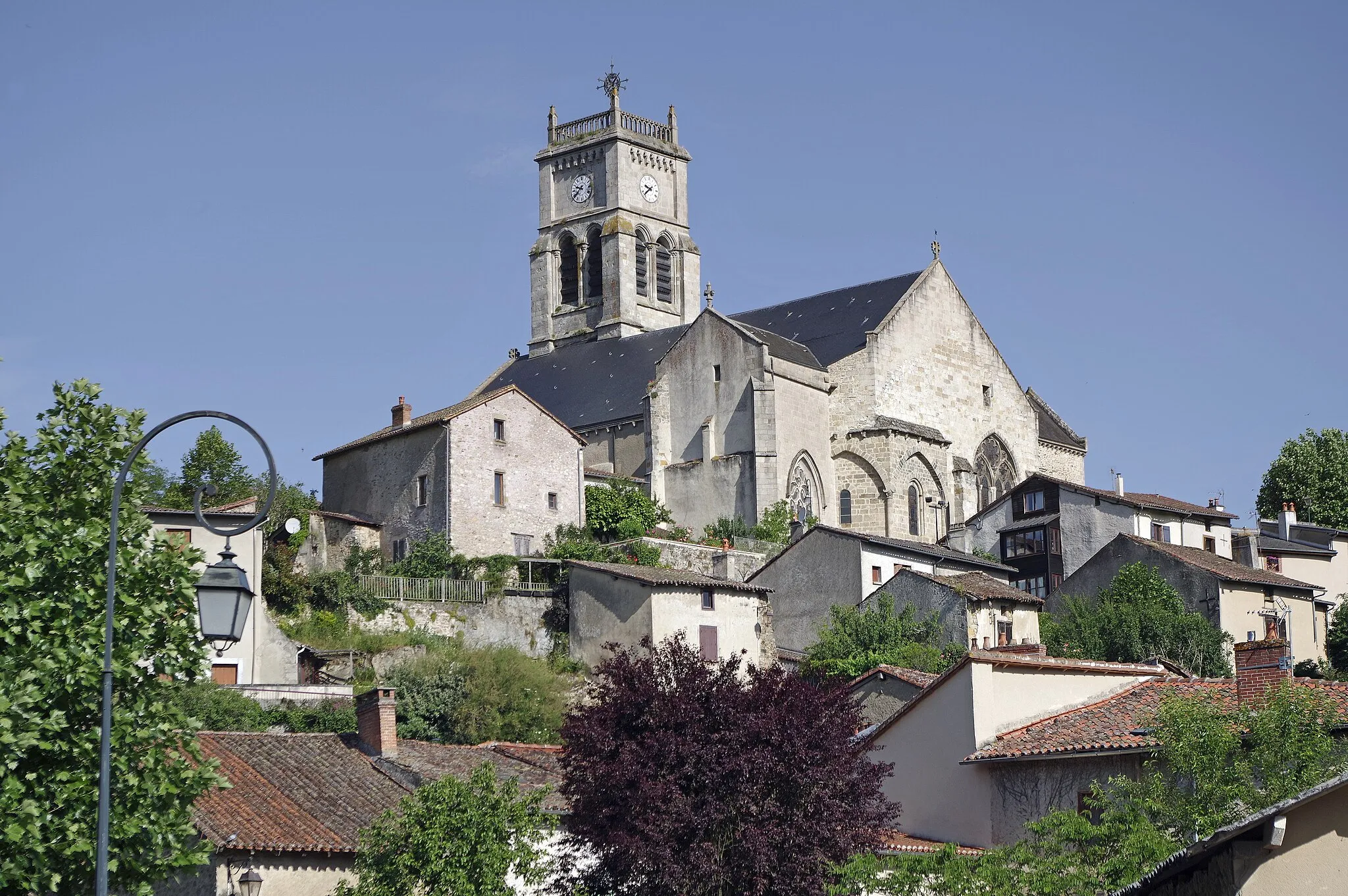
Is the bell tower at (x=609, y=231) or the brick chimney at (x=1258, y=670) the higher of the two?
the bell tower at (x=609, y=231)

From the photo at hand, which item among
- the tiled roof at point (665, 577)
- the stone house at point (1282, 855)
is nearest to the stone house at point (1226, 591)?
the tiled roof at point (665, 577)

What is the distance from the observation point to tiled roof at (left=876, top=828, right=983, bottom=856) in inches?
921

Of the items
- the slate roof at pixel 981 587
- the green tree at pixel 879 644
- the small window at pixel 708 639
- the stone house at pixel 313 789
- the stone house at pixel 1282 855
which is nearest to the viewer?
the stone house at pixel 1282 855

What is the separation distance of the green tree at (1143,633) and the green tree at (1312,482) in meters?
26.0

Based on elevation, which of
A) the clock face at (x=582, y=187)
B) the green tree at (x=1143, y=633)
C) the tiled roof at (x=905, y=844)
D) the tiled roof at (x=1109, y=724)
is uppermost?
the clock face at (x=582, y=187)

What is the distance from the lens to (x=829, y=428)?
6316 cm

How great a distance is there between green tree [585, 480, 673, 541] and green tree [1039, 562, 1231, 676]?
42.0 feet

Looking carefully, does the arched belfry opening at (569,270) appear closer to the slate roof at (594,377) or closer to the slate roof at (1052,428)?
the slate roof at (594,377)

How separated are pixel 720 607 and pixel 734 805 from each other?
2234cm

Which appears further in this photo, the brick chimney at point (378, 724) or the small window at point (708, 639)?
the small window at point (708, 639)

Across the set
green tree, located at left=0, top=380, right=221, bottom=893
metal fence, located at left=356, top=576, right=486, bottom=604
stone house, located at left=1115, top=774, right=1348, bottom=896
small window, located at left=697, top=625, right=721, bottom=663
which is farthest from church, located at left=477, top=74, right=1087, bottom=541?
stone house, located at left=1115, top=774, right=1348, bottom=896

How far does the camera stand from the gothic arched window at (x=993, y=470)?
6750cm

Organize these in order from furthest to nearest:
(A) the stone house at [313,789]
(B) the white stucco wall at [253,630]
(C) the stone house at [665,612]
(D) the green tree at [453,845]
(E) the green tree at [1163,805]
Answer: (C) the stone house at [665,612], (B) the white stucco wall at [253,630], (A) the stone house at [313,789], (D) the green tree at [453,845], (E) the green tree at [1163,805]

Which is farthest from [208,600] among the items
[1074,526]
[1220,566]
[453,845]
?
[1074,526]
